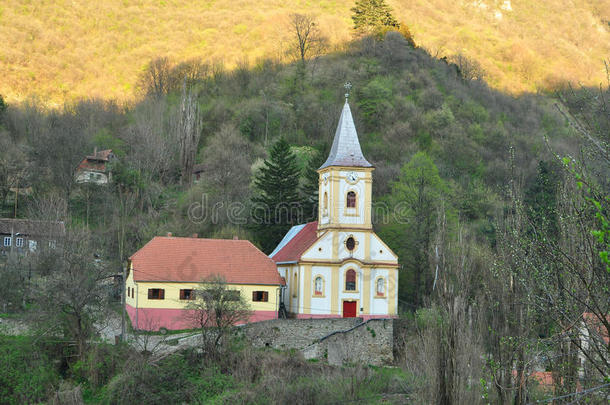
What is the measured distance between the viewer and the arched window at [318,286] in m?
41.5

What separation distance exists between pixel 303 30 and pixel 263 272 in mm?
58743

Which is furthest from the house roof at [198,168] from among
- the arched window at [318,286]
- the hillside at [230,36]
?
the arched window at [318,286]

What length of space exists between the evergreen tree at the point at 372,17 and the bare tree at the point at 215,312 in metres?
63.3

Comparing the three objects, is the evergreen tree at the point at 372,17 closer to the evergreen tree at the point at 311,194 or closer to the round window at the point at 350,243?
the evergreen tree at the point at 311,194

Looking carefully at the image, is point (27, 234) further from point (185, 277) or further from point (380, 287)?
point (380, 287)

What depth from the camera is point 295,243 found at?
4609 cm

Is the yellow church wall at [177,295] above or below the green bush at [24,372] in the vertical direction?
above

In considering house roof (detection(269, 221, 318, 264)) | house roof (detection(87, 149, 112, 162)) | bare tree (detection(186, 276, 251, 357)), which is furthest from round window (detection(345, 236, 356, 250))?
house roof (detection(87, 149, 112, 162))

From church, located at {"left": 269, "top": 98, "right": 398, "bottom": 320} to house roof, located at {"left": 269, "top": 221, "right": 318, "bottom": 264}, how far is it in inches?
7.0

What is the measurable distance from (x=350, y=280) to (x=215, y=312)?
32.9 ft

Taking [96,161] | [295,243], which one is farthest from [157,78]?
[295,243]

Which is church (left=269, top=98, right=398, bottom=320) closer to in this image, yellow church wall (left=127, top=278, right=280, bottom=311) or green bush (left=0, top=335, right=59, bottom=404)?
yellow church wall (left=127, top=278, right=280, bottom=311)

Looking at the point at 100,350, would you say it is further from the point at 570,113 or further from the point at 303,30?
the point at 303,30

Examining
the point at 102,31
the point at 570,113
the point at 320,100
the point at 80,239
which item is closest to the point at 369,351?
the point at 80,239
